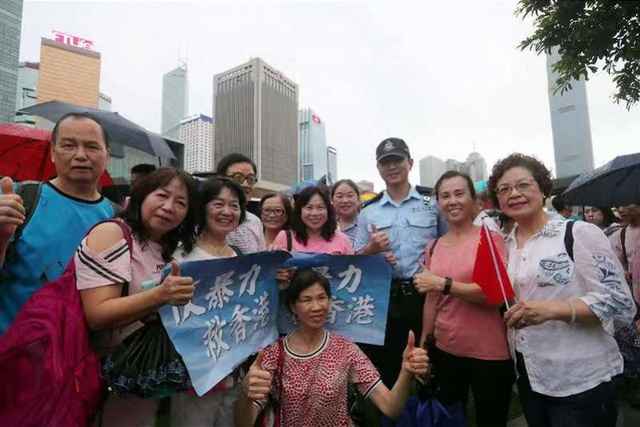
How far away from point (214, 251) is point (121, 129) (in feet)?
10.7

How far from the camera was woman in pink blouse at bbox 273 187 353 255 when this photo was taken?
3277mm

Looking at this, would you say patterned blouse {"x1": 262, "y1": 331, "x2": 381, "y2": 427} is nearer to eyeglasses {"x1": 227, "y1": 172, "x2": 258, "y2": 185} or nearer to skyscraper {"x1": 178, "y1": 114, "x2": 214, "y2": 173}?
eyeglasses {"x1": 227, "y1": 172, "x2": 258, "y2": 185}

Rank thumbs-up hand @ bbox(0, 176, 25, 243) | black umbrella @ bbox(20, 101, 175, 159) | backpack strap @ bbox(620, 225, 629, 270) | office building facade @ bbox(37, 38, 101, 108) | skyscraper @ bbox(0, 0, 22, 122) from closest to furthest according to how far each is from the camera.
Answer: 1. thumbs-up hand @ bbox(0, 176, 25, 243)
2. backpack strap @ bbox(620, 225, 629, 270)
3. black umbrella @ bbox(20, 101, 175, 159)
4. office building facade @ bbox(37, 38, 101, 108)
5. skyscraper @ bbox(0, 0, 22, 122)

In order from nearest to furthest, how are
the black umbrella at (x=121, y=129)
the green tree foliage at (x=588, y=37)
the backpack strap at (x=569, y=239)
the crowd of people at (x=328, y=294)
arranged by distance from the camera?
the crowd of people at (x=328, y=294)
the backpack strap at (x=569, y=239)
the black umbrella at (x=121, y=129)
the green tree foliage at (x=588, y=37)

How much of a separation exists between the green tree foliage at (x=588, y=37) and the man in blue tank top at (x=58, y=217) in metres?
Answer: 7.79

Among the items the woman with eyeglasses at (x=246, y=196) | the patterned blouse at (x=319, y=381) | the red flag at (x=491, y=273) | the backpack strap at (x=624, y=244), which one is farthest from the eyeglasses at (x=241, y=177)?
the backpack strap at (x=624, y=244)

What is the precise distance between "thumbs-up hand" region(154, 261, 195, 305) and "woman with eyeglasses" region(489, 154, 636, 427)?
1615mm

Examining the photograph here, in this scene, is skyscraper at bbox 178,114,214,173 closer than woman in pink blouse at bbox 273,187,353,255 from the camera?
No

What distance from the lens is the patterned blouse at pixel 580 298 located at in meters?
1.99

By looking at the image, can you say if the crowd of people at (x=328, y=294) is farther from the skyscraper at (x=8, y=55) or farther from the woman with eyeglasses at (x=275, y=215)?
the skyscraper at (x=8, y=55)

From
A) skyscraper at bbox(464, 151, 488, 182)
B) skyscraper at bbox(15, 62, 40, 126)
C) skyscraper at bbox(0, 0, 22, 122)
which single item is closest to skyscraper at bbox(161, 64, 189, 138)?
skyscraper at bbox(15, 62, 40, 126)

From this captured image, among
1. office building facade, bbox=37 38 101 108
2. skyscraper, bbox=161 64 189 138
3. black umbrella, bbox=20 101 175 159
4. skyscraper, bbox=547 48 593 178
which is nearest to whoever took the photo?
black umbrella, bbox=20 101 175 159

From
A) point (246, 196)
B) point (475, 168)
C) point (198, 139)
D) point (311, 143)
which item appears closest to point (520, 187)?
point (246, 196)

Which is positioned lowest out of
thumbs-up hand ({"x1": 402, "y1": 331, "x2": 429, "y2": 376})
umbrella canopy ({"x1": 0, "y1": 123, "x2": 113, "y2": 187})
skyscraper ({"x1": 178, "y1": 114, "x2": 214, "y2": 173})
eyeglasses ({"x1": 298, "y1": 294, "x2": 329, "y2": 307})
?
thumbs-up hand ({"x1": 402, "y1": 331, "x2": 429, "y2": 376})
